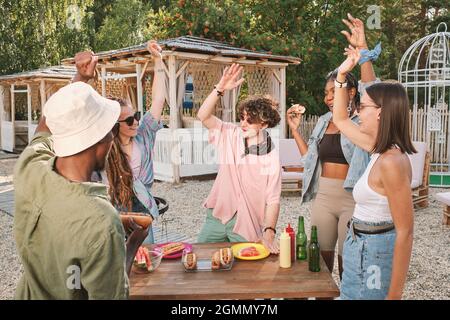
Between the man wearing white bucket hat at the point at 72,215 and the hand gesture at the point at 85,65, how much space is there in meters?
1.22

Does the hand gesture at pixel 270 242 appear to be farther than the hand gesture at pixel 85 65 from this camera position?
Yes

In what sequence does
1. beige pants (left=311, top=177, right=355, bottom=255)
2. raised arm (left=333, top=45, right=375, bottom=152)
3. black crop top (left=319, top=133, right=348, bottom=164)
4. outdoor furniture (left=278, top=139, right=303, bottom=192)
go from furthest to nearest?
1. outdoor furniture (left=278, top=139, right=303, bottom=192)
2. black crop top (left=319, top=133, right=348, bottom=164)
3. beige pants (left=311, top=177, right=355, bottom=255)
4. raised arm (left=333, top=45, right=375, bottom=152)

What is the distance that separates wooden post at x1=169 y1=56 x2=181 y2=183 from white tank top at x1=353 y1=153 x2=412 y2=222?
8.64m

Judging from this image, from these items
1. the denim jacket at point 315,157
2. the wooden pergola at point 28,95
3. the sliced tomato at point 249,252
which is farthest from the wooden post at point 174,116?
the sliced tomato at point 249,252

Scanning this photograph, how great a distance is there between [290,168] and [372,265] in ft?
22.6

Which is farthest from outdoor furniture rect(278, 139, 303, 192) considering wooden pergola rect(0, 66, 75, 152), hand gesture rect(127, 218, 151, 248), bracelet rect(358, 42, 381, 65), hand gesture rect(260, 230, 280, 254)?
A: wooden pergola rect(0, 66, 75, 152)

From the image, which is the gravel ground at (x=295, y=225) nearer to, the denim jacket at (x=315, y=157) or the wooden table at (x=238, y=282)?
the denim jacket at (x=315, y=157)

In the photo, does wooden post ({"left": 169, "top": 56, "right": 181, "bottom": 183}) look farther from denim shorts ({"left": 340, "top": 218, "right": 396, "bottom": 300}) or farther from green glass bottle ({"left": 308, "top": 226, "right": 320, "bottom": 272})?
denim shorts ({"left": 340, "top": 218, "right": 396, "bottom": 300})

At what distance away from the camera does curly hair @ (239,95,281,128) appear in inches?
123

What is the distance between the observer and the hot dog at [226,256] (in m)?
2.62

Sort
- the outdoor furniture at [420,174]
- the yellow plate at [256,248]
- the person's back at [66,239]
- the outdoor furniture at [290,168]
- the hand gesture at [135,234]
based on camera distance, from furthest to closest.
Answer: the outdoor furniture at [290,168], the outdoor furniture at [420,174], the yellow plate at [256,248], the hand gesture at [135,234], the person's back at [66,239]

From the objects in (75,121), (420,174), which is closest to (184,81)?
(420,174)

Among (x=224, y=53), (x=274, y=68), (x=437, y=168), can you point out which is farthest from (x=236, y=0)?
(x=437, y=168)

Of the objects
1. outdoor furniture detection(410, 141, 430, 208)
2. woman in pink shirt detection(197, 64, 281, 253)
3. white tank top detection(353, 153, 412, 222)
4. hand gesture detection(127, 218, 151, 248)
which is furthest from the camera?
outdoor furniture detection(410, 141, 430, 208)
